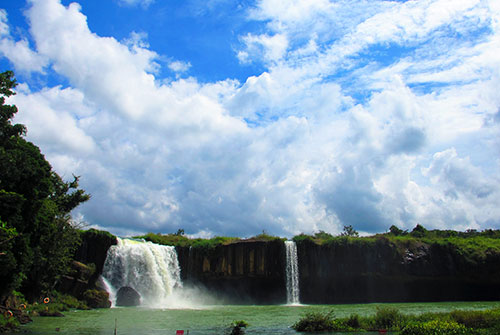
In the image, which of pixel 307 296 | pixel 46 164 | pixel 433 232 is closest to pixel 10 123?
pixel 46 164

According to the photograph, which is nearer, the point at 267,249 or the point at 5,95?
the point at 5,95

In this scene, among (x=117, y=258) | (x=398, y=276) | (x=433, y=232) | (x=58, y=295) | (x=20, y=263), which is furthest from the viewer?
(x=433, y=232)

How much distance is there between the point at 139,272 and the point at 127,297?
388cm

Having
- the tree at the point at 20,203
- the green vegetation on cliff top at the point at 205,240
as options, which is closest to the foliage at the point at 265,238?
the green vegetation on cliff top at the point at 205,240

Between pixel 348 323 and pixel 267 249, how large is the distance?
3375 centimetres

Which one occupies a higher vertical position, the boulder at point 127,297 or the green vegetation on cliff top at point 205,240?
the green vegetation on cliff top at point 205,240

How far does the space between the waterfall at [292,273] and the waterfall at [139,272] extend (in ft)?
48.0

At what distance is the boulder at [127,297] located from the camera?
40469mm

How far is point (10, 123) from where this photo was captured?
28.0m

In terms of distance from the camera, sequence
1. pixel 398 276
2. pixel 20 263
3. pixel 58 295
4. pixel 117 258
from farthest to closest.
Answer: pixel 398 276 → pixel 117 258 → pixel 58 295 → pixel 20 263

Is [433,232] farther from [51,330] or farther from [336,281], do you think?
[51,330]

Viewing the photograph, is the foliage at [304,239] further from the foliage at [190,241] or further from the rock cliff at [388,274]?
the foliage at [190,241]

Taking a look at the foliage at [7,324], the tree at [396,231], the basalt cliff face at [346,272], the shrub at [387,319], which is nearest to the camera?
the shrub at [387,319]

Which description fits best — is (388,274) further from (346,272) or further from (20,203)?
(20,203)
